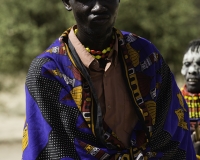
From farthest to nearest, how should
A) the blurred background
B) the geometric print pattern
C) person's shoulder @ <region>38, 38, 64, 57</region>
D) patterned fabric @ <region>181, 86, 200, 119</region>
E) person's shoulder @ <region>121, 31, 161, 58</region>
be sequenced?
the blurred background < patterned fabric @ <region>181, 86, 200, 119</region> < person's shoulder @ <region>121, 31, 161, 58</region> < person's shoulder @ <region>38, 38, 64, 57</region> < the geometric print pattern

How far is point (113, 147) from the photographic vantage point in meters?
3.20

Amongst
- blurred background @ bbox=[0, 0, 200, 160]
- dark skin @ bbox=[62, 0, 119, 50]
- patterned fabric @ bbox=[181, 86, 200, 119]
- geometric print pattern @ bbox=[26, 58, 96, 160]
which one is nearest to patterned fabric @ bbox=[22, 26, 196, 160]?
geometric print pattern @ bbox=[26, 58, 96, 160]

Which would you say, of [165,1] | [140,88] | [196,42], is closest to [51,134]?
[140,88]

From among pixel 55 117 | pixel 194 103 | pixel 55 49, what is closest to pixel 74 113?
pixel 55 117

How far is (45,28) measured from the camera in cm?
1479

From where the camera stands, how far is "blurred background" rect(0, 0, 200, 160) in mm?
14156

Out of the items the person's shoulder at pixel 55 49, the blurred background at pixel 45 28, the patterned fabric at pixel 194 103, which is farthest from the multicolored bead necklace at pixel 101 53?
the blurred background at pixel 45 28

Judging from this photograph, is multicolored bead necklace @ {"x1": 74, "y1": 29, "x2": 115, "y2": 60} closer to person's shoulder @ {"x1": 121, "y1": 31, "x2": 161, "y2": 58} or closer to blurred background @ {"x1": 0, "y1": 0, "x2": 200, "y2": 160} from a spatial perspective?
person's shoulder @ {"x1": 121, "y1": 31, "x2": 161, "y2": 58}

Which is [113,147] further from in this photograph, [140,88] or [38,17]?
[38,17]

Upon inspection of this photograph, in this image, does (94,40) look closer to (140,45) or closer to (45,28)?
(140,45)

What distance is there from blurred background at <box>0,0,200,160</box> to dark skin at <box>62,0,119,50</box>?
1035 centimetres

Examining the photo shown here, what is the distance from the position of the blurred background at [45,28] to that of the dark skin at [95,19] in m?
10.4

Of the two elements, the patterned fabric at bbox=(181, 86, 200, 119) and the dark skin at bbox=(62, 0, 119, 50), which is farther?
the patterned fabric at bbox=(181, 86, 200, 119)

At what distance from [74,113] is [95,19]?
1.68 ft
